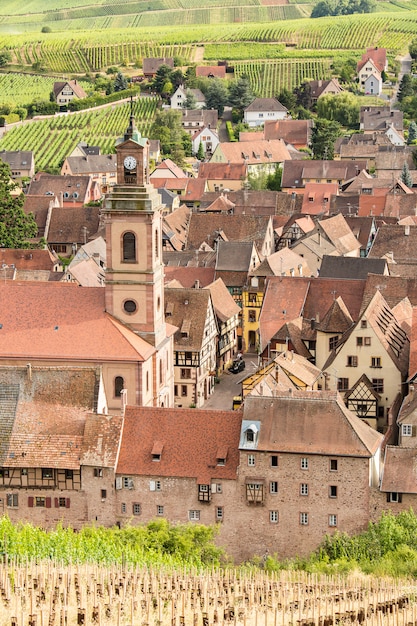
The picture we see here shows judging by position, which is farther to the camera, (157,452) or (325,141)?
(325,141)

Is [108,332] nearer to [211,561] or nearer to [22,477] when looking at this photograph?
[22,477]

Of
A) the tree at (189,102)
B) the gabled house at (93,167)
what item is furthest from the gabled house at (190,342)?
the tree at (189,102)

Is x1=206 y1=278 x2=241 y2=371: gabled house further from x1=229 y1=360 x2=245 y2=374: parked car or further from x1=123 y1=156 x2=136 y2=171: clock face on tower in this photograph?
x1=123 y1=156 x2=136 y2=171: clock face on tower

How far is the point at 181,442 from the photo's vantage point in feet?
196

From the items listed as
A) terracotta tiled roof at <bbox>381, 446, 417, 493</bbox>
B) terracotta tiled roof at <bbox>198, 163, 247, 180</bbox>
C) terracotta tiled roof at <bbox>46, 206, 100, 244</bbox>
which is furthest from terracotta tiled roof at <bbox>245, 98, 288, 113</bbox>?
terracotta tiled roof at <bbox>381, 446, 417, 493</bbox>

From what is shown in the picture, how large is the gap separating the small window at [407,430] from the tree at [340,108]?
130 m

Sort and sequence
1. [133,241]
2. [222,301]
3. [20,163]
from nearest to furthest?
[133,241]
[222,301]
[20,163]

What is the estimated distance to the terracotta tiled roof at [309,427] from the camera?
5797 centimetres

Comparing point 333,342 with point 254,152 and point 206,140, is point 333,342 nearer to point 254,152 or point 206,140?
point 254,152

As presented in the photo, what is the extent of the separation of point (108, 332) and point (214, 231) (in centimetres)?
4705

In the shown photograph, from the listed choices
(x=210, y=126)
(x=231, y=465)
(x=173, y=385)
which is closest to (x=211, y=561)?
(x=231, y=465)

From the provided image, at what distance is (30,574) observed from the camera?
46312mm

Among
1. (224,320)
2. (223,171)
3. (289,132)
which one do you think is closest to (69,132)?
(289,132)

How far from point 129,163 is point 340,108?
12597cm
